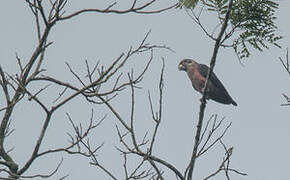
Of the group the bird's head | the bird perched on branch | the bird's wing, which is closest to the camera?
the bird perched on branch

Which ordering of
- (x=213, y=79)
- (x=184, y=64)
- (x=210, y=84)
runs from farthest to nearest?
(x=184, y=64), (x=213, y=79), (x=210, y=84)

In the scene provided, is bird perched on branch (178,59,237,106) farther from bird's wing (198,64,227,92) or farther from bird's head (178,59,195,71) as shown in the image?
bird's head (178,59,195,71)

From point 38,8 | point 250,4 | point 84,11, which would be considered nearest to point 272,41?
point 250,4

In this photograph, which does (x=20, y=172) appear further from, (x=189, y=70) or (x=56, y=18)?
(x=189, y=70)

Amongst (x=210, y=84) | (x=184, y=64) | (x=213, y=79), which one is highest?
(x=184, y=64)

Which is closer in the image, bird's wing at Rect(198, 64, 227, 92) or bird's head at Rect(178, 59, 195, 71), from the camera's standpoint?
bird's wing at Rect(198, 64, 227, 92)

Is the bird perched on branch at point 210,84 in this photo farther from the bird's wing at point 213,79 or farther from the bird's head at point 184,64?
the bird's head at point 184,64

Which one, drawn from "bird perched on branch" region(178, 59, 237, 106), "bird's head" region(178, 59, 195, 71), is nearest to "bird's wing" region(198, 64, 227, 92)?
"bird perched on branch" region(178, 59, 237, 106)

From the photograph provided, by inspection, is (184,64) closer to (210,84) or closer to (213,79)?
(213,79)

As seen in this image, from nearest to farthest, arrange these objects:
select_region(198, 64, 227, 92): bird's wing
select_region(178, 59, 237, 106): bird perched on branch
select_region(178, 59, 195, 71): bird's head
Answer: select_region(178, 59, 237, 106): bird perched on branch → select_region(198, 64, 227, 92): bird's wing → select_region(178, 59, 195, 71): bird's head

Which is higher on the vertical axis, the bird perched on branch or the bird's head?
the bird's head

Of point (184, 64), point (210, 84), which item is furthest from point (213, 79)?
point (184, 64)

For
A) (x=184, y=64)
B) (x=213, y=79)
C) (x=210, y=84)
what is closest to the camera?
(x=210, y=84)

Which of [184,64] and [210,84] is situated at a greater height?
[184,64]
